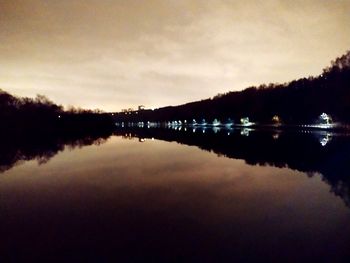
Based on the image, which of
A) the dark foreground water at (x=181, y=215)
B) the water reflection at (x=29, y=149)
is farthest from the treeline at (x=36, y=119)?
the dark foreground water at (x=181, y=215)

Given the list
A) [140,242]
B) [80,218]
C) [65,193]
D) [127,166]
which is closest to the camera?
[140,242]

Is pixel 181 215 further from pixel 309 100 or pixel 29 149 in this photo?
pixel 309 100

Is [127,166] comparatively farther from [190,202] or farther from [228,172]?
[190,202]

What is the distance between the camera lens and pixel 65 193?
16016mm

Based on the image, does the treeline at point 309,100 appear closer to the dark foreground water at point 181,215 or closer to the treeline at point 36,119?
the dark foreground water at point 181,215

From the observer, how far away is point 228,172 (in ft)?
68.3

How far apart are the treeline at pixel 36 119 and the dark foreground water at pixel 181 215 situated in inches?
2978

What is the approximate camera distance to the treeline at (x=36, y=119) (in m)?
91.9

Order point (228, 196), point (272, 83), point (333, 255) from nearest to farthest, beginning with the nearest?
point (333, 255)
point (228, 196)
point (272, 83)

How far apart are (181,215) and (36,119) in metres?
98.8

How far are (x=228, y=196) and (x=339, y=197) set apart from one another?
3965 mm

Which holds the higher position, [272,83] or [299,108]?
[272,83]

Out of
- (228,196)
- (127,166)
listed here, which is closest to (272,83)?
(127,166)

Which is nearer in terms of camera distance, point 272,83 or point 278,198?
point 278,198
